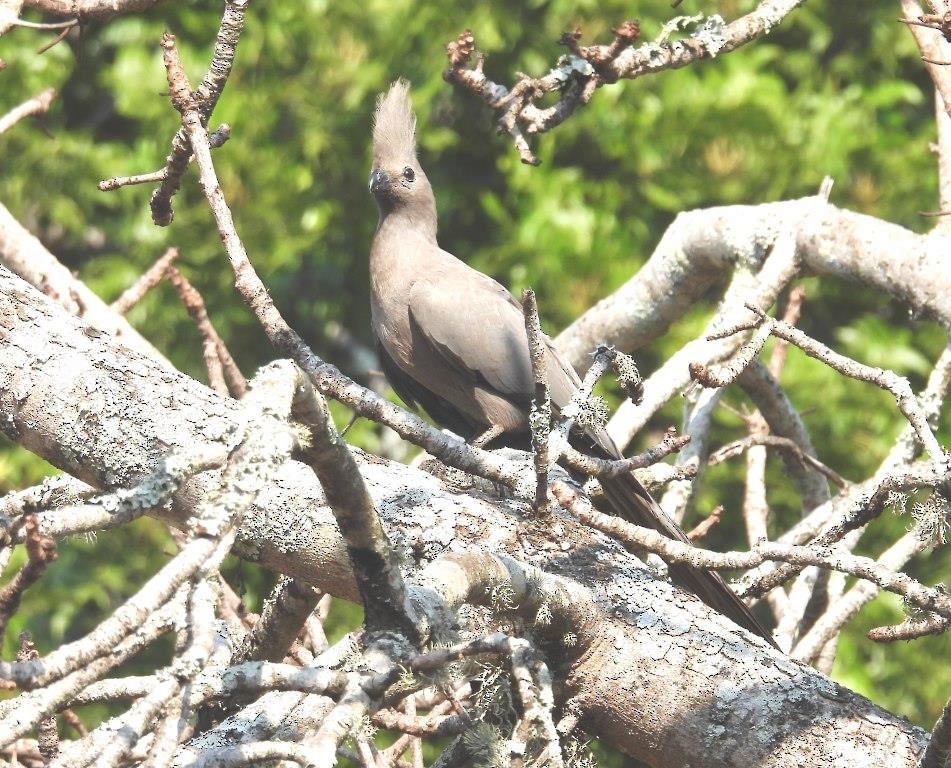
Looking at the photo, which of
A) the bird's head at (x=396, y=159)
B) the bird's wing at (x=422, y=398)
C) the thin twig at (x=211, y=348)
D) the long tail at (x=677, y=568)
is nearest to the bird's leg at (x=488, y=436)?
the bird's wing at (x=422, y=398)

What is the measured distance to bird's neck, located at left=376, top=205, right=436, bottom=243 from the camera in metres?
4.40

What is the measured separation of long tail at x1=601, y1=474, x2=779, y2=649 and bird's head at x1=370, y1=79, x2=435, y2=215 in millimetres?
1612

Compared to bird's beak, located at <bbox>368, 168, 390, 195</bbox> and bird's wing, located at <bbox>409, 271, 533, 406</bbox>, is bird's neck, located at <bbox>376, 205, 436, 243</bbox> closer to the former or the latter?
bird's beak, located at <bbox>368, 168, 390, 195</bbox>

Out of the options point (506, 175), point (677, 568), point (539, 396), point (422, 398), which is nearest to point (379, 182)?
point (422, 398)

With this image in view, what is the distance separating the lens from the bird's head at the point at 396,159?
176 inches

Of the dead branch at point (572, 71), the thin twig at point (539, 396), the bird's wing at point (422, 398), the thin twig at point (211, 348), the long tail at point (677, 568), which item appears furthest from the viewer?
the bird's wing at point (422, 398)

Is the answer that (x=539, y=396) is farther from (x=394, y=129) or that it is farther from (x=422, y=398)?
(x=394, y=129)

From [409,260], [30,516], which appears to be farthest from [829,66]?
[30,516]

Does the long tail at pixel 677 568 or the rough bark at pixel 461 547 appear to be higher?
the rough bark at pixel 461 547

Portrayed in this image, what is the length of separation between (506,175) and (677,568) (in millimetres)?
3780

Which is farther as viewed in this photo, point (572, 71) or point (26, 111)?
point (26, 111)

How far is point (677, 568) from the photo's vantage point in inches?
120

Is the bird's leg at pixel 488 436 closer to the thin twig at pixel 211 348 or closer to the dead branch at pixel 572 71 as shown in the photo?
the thin twig at pixel 211 348

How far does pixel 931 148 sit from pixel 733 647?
1493 millimetres
